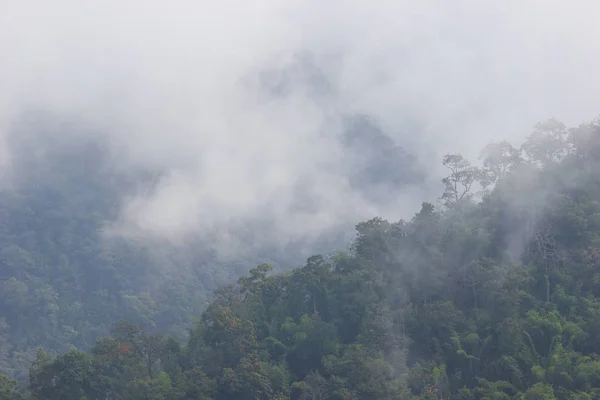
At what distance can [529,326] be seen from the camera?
3344 centimetres

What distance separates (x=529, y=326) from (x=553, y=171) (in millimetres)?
10983

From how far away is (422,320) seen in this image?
3616cm

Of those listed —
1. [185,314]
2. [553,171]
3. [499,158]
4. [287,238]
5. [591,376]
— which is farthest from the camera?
[287,238]

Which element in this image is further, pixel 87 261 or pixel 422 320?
pixel 87 261

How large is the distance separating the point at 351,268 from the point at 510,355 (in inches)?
375

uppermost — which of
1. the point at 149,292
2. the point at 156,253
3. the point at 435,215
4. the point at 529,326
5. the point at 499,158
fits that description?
the point at 156,253

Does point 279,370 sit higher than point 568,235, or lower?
lower

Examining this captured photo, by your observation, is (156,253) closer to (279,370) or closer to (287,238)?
(287,238)

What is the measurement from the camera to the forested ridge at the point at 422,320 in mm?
32344

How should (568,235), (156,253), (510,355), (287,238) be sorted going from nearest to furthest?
(510,355) → (568,235) → (156,253) → (287,238)

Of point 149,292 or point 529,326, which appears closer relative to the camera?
point 529,326

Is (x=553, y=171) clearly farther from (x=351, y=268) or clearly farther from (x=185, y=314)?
(x=185, y=314)

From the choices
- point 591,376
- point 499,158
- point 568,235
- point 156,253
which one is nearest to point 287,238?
point 156,253

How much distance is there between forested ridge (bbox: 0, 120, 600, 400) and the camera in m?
32.3
